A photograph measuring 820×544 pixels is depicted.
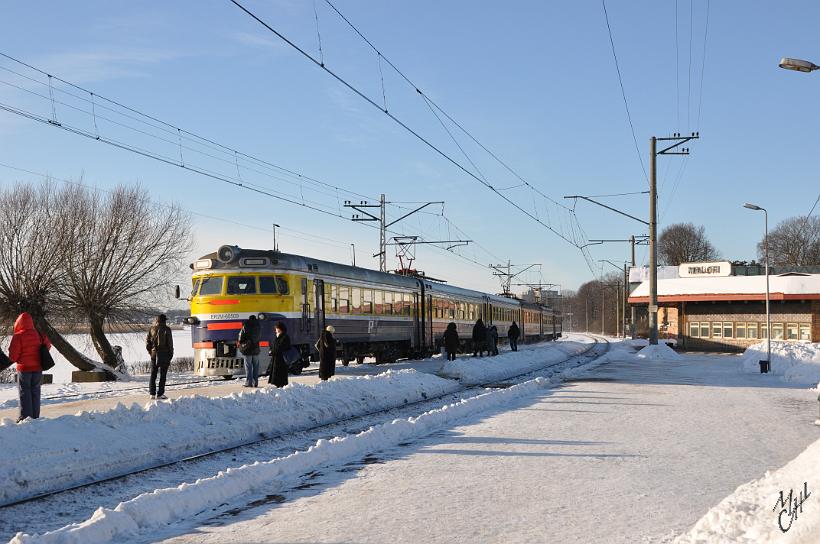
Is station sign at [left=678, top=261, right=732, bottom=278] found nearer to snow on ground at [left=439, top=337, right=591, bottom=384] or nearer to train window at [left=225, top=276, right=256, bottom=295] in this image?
snow on ground at [left=439, top=337, right=591, bottom=384]

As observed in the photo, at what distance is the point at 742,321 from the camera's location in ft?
162

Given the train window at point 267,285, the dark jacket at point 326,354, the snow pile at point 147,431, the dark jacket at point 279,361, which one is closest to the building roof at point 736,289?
the train window at point 267,285

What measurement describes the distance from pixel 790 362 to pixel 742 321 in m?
20.2

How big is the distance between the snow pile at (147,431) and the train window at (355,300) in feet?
30.4

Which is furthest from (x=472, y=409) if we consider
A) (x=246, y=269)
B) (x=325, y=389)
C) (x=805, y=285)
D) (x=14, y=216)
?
(x=805, y=285)

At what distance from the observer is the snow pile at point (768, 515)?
522 cm

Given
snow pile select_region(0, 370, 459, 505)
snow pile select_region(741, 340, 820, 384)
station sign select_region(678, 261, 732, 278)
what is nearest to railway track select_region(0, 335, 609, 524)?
snow pile select_region(0, 370, 459, 505)

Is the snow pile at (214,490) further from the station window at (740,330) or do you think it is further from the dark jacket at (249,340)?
the station window at (740,330)

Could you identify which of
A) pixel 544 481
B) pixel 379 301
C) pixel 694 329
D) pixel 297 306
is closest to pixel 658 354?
pixel 379 301

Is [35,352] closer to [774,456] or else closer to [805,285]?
[774,456]

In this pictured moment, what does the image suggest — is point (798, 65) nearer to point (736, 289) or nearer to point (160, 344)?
point (160, 344)

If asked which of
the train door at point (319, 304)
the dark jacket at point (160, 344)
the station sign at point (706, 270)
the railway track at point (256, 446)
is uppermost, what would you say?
the station sign at point (706, 270)

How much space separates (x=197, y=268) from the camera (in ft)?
75.6

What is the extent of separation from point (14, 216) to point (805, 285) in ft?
134
